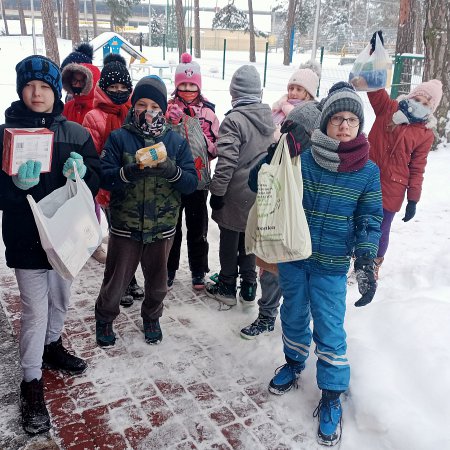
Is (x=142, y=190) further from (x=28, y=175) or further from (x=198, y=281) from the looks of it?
(x=198, y=281)

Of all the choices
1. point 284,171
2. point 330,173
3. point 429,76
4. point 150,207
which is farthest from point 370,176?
point 429,76

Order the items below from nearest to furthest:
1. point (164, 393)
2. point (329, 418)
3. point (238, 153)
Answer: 1. point (329, 418)
2. point (164, 393)
3. point (238, 153)

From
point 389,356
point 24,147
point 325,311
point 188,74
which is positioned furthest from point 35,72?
point 389,356

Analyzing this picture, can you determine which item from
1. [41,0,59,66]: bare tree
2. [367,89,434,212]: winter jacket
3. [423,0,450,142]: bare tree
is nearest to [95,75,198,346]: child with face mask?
[367,89,434,212]: winter jacket

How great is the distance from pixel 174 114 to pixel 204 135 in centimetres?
34

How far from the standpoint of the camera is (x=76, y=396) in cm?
307

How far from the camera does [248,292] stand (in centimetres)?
425

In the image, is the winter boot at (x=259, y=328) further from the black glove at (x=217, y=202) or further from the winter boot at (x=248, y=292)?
the black glove at (x=217, y=202)

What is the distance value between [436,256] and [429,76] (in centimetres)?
512

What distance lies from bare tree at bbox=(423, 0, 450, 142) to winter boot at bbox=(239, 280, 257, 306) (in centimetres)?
661

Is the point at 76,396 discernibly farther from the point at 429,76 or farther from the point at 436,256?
the point at 429,76

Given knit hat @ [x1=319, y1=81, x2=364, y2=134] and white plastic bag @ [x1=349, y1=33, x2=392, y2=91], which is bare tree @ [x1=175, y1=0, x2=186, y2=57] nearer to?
white plastic bag @ [x1=349, y1=33, x2=392, y2=91]

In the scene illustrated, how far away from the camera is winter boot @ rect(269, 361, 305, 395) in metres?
3.18

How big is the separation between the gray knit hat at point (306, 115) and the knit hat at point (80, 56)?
289cm
